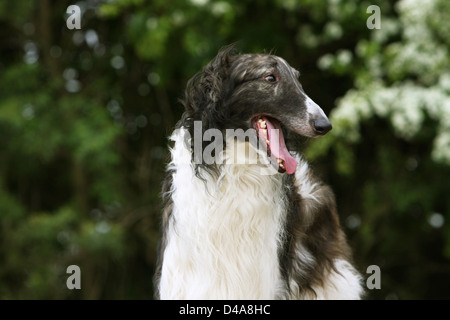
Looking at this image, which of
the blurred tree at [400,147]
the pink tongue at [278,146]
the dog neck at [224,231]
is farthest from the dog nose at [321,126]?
the blurred tree at [400,147]

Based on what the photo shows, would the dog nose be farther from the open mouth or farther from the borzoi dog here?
the open mouth

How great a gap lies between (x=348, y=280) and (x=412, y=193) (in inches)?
149

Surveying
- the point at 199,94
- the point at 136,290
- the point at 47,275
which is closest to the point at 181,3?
the point at 199,94

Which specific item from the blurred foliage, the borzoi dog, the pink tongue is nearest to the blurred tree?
the blurred foliage

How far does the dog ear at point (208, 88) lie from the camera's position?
3441mm

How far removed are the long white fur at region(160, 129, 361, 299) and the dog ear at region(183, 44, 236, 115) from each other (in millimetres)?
190

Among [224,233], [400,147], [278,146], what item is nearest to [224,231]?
[224,233]

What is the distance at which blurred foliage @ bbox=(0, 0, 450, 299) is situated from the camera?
6188 mm

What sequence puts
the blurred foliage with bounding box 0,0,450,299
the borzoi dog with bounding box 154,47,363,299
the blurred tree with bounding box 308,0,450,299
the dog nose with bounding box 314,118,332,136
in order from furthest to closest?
the blurred foliage with bounding box 0,0,450,299
the blurred tree with bounding box 308,0,450,299
the borzoi dog with bounding box 154,47,363,299
the dog nose with bounding box 314,118,332,136

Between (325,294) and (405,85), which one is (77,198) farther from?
(325,294)

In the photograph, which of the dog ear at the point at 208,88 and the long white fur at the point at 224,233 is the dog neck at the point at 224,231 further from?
the dog ear at the point at 208,88

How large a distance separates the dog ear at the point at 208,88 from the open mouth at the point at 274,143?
257 millimetres

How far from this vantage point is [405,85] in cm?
612

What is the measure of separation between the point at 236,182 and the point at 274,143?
0.31 m
